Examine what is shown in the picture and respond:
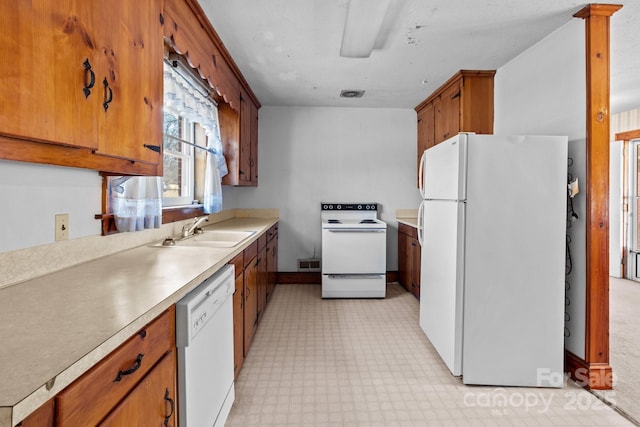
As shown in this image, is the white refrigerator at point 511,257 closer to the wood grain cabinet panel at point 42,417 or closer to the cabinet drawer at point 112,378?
the cabinet drawer at point 112,378

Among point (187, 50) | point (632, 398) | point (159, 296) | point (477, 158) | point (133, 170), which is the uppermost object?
point (187, 50)

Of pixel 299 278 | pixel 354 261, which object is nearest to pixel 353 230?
pixel 354 261

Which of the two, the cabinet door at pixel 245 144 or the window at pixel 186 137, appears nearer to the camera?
the window at pixel 186 137

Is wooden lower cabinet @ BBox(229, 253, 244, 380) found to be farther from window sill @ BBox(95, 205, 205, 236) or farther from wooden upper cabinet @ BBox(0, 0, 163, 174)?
wooden upper cabinet @ BBox(0, 0, 163, 174)

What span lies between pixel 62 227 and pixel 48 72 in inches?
29.9

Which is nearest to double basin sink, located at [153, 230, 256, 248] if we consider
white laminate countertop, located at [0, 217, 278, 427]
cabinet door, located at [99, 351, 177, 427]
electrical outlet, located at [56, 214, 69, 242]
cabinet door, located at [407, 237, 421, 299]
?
white laminate countertop, located at [0, 217, 278, 427]

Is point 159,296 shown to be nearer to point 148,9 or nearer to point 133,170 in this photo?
point 133,170

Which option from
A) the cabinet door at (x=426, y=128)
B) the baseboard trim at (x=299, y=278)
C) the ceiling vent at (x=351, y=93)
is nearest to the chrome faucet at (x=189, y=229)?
the baseboard trim at (x=299, y=278)

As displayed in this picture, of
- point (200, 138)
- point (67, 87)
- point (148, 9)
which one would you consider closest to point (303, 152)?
point (200, 138)

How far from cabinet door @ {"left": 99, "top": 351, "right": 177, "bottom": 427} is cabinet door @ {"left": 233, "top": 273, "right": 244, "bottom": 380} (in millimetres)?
848

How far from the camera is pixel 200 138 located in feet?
10.5

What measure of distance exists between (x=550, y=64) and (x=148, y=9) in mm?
2581

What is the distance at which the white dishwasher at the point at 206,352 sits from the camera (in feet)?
3.98

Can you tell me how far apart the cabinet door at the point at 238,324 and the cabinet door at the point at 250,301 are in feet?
0.33
